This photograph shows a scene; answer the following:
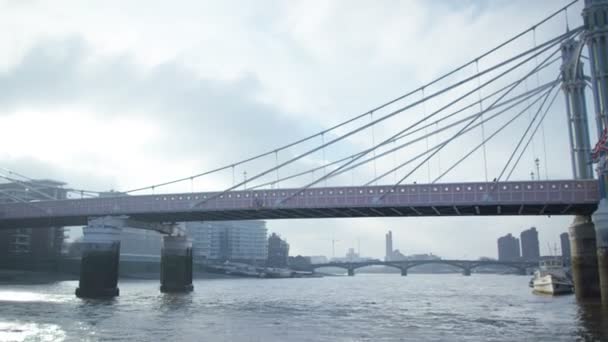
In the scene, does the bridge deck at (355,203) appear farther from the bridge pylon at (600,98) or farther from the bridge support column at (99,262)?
the bridge support column at (99,262)

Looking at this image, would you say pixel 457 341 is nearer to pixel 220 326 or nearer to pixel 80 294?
pixel 220 326

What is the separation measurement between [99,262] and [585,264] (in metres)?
57.2

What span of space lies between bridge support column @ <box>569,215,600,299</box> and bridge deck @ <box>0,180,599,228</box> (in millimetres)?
2851

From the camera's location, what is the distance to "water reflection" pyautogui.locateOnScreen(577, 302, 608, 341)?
32.8m

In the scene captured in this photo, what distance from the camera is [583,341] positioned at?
3083 cm

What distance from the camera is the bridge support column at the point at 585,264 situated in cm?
6019

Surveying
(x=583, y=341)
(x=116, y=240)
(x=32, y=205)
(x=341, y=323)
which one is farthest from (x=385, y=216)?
(x=32, y=205)

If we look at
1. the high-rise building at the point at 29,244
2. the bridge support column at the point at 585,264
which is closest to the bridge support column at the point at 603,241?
the bridge support column at the point at 585,264

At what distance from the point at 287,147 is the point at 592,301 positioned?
42274 millimetres

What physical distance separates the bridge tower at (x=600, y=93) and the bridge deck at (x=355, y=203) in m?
4.35

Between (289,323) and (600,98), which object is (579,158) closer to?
(600,98)

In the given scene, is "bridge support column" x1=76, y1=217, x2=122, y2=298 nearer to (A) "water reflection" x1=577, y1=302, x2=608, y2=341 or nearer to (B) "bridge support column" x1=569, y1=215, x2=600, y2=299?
(A) "water reflection" x1=577, y1=302, x2=608, y2=341

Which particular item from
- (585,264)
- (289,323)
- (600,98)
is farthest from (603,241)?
(289,323)

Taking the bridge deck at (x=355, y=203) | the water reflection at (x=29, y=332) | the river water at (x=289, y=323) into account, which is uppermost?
the bridge deck at (x=355, y=203)
